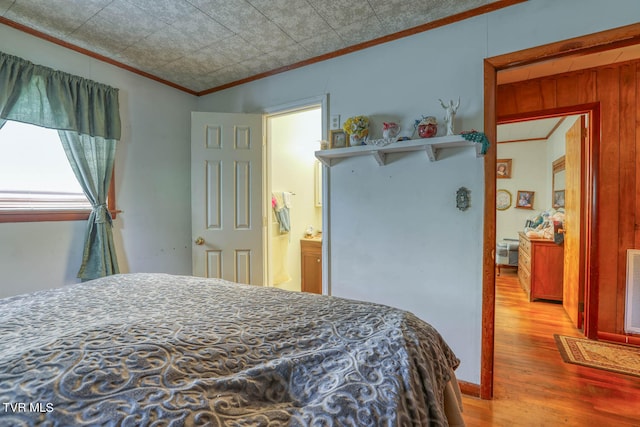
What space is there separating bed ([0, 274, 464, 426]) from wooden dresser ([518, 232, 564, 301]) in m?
3.70

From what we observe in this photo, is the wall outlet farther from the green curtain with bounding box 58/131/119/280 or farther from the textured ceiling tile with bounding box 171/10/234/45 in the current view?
the green curtain with bounding box 58/131/119/280

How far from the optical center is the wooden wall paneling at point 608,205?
265 centimetres

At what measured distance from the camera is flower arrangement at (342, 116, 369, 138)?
7.34 feet

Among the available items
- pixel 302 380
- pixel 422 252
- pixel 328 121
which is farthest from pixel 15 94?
pixel 422 252

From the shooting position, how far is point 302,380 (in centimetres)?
74

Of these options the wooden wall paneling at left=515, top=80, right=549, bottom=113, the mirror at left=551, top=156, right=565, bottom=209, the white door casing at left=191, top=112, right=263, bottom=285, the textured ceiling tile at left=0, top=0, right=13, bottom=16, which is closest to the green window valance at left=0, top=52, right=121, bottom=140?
the textured ceiling tile at left=0, top=0, right=13, bottom=16

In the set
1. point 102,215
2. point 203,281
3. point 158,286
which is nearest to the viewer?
point 158,286

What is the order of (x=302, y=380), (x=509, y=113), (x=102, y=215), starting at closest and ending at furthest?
(x=302, y=380) → (x=102, y=215) → (x=509, y=113)

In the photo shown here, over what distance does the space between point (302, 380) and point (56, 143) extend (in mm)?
2613

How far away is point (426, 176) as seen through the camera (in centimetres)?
213

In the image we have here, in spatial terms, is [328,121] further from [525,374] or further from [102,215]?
[525,374]

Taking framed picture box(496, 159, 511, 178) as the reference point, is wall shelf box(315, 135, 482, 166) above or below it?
below

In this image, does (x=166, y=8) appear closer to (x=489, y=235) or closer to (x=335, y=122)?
(x=335, y=122)

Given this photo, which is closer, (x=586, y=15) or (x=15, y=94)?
(x=586, y=15)
